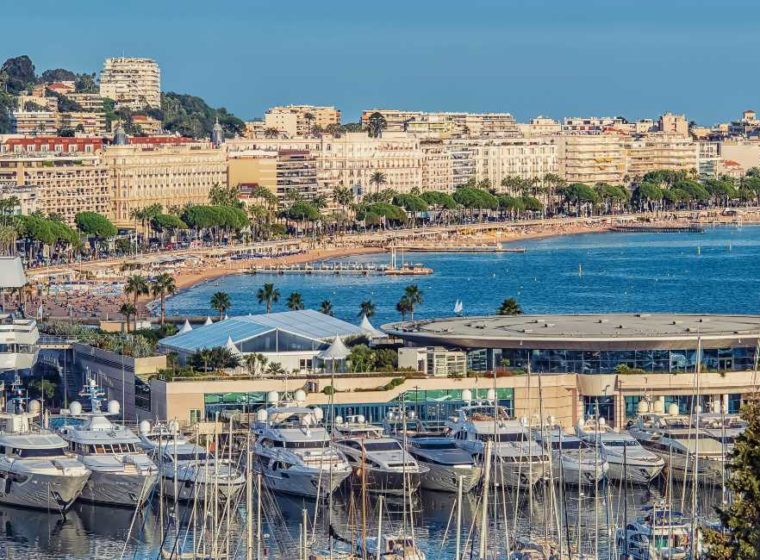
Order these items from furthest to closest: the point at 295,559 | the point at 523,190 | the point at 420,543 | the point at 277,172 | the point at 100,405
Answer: the point at 523,190, the point at 277,172, the point at 100,405, the point at 420,543, the point at 295,559

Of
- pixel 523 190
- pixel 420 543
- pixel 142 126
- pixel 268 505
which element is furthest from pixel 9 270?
pixel 142 126

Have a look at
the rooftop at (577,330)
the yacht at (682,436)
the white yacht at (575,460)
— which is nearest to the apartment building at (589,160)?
the rooftop at (577,330)

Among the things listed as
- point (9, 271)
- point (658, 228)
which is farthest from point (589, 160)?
point (9, 271)

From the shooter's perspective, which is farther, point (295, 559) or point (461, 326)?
point (461, 326)

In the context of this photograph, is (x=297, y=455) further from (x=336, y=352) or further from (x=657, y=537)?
(x=657, y=537)

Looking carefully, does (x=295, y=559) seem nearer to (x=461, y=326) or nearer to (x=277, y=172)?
(x=461, y=326)
